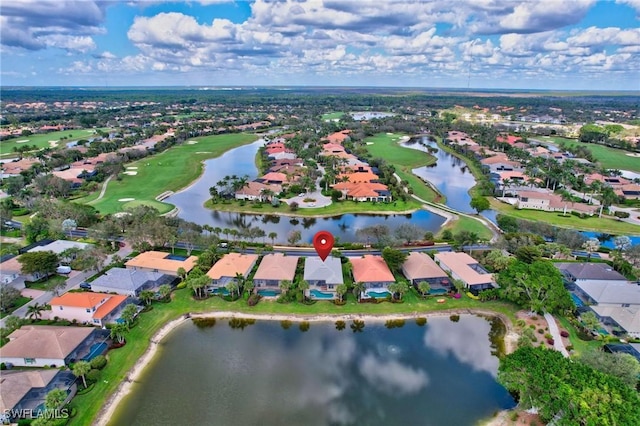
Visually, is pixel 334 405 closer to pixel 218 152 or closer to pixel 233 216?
pixel 233 216

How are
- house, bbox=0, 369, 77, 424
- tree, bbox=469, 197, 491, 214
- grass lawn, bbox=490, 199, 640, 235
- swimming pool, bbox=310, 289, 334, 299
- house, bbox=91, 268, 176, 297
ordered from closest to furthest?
house, bbox=0, 369, 77, 424, house, bbox=91, 268, 176, 297, swimming pool, bbox=310, 289, 334, 299, grass lawn, bbox=490, 199, 640, 235, tree, bbox=469, 197, 491, 214

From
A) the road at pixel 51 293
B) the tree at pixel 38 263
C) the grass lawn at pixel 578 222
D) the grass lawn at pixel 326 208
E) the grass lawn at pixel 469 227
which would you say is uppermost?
the tree at pixel 38 263

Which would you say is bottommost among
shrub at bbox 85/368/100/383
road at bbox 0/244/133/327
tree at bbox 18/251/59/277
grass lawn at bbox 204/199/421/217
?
grass lawn at bbox 204/199/421/217

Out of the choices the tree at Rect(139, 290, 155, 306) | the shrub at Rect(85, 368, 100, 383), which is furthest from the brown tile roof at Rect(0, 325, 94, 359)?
the tree at Rect(139, 290, 155, 306)

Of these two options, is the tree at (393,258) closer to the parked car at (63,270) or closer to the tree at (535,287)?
the tree at (535,287)

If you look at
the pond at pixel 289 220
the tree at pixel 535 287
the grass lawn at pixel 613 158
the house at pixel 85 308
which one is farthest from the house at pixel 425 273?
the grass lawn at pixel 613 158

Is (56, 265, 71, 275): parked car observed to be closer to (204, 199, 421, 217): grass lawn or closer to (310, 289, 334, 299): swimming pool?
(310, 289, 334, 299): swimming pool
